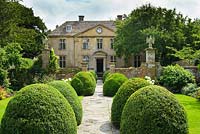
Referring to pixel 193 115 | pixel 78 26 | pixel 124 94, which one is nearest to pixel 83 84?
pixel 193 115

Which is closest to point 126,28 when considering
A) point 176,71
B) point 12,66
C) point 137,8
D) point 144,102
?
point 137,8

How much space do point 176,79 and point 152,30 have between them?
16135 mm

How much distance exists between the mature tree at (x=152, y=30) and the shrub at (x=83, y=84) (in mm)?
16343

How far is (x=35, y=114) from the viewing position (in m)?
6.91

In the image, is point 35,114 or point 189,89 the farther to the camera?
point 189,89

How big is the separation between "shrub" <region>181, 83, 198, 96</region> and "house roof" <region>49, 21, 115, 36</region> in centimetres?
3160

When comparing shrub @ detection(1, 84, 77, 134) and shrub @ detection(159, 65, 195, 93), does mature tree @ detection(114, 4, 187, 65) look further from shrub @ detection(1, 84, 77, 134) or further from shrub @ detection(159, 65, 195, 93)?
shrub @ detection(1, 84, 77, 134)

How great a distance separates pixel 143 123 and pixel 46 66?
90.1ft

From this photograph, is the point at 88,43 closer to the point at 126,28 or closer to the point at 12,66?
the point at 126,28

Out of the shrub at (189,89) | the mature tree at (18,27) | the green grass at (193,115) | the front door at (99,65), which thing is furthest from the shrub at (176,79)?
the front door at (99,65)

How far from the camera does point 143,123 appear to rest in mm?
7199

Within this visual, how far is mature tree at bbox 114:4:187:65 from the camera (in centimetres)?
3762

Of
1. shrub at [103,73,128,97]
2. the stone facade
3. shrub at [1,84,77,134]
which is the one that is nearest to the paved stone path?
shrub at [1,84,77,134]

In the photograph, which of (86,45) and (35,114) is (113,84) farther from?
(86,45)
